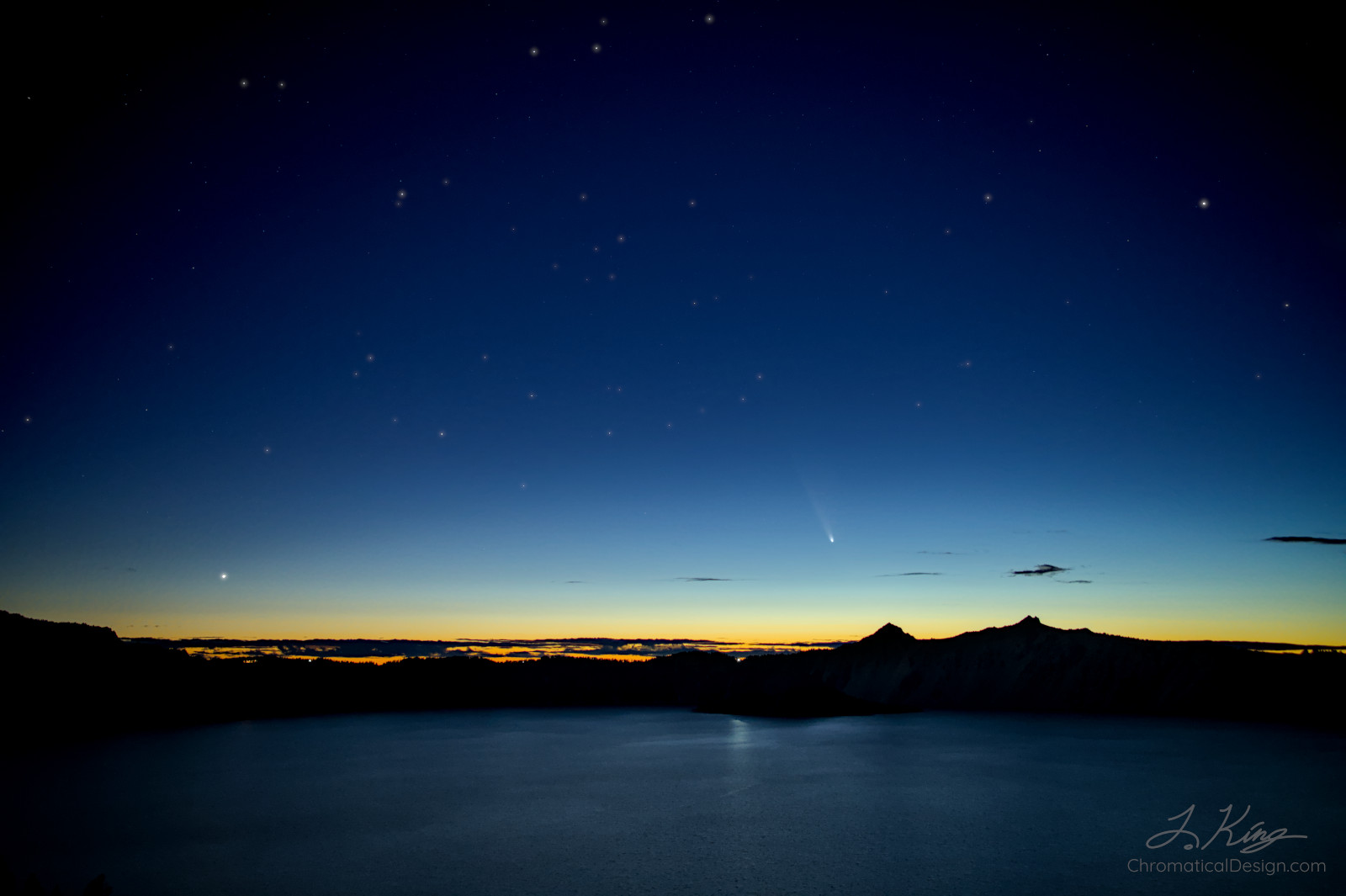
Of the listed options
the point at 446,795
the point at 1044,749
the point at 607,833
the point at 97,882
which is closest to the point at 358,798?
the point at 446,795

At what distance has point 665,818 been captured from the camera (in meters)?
39.7

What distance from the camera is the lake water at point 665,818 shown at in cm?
2702

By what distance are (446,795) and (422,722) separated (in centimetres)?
11630

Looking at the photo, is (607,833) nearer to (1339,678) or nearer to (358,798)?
(358,798)

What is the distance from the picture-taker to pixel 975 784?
53.4 metres

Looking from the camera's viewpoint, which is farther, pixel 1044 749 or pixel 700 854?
pixel 1044 749

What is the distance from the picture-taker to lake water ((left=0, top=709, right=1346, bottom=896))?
27016mm

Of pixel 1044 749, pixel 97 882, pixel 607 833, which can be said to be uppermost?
pixel 97 882

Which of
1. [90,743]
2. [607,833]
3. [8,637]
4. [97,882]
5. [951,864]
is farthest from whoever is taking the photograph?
[8,637]

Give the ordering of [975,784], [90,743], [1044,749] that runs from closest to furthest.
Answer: [975,784], [1044,749], [90,743]
